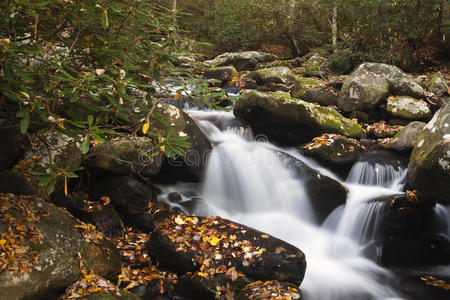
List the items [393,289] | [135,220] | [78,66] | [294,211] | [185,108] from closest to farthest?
[78,66] → [393,289] → [135,220] → [294,211] → [185,108]

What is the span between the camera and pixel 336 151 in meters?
7.09

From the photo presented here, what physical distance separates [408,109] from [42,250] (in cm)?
920

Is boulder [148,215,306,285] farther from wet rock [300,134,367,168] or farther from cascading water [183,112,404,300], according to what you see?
wet rock [300,134,367,168]

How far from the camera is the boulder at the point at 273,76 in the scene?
12519 millimetres

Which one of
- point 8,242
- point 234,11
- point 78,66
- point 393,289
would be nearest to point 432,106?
point 393,289

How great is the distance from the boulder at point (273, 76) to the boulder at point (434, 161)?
7.70 metres

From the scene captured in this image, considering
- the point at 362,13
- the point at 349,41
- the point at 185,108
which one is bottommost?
the point at 185,108

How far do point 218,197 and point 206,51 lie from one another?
14.4m

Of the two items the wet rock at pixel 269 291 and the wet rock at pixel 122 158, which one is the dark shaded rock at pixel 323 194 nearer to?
the wet rock at pixel 269 291

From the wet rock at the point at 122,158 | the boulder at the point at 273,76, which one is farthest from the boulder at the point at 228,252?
the boulder at the point at 273,76

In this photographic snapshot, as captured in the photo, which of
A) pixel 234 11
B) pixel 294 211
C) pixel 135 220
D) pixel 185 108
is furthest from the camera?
pixel 234 11

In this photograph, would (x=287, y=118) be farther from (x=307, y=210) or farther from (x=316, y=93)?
(x=316, y=93)

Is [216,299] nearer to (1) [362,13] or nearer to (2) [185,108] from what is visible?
(2) [185,108]

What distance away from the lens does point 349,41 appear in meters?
13.6
